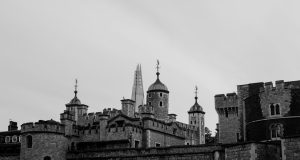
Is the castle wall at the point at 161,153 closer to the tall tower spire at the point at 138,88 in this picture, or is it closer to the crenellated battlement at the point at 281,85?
the crenellated battlement at the point at 281,85

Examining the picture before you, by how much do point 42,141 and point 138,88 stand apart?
234ft

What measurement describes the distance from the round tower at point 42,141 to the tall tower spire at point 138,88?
66779mm

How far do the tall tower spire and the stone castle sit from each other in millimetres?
53500

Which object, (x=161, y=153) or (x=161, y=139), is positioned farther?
(x=161, y=139)

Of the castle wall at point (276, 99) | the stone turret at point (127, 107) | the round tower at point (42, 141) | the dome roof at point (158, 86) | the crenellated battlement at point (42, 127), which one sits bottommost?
the round tower at point (42, 141)

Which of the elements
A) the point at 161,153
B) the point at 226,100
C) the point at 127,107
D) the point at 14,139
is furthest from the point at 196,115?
the point at 161,153

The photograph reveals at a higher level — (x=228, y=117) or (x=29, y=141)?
(x=228, y=117)

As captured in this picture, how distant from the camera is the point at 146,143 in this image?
5662 cm

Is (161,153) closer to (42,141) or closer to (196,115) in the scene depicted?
(42,141)

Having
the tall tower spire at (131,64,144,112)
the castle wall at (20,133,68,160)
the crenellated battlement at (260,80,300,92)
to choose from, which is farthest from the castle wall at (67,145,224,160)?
the tall tower spire at (131,64,144,112)

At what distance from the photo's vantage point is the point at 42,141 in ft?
165

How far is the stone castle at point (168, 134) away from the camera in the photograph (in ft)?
152

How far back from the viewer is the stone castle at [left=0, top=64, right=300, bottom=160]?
46.4 m

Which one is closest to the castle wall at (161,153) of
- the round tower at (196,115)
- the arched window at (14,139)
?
the arched window at (14,139)
